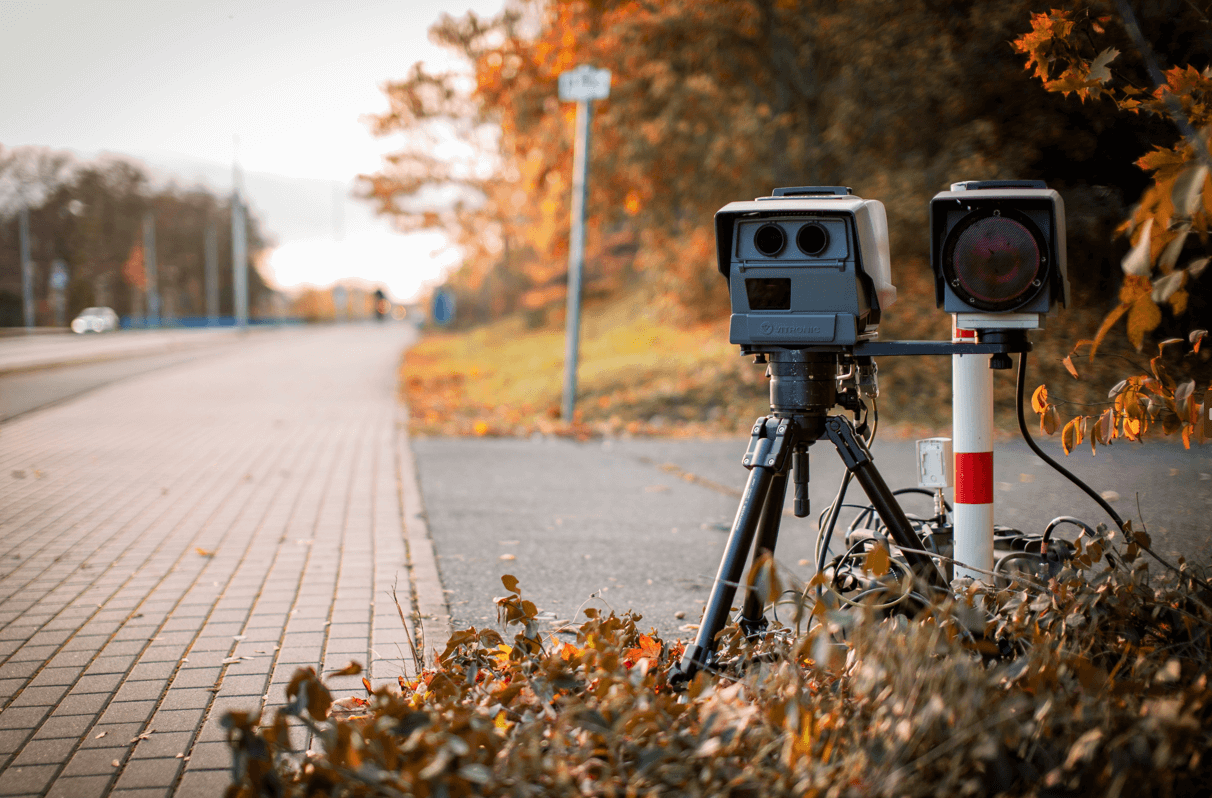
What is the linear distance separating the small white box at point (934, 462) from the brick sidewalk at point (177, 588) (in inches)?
72.2

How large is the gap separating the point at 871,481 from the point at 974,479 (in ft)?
1.51

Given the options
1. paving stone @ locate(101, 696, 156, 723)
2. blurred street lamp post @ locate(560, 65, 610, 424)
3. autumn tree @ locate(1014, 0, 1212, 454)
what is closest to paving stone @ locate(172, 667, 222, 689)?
paving stone @ locate(101, 696, 156, 723)

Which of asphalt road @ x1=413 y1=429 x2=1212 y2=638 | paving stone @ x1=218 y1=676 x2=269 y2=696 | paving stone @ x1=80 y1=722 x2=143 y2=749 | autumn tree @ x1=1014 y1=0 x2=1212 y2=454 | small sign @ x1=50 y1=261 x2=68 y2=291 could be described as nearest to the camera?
autumn tree @ x1=1014 y1=0 x2=1212 y2=454

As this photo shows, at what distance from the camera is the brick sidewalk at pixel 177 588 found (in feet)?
9.20

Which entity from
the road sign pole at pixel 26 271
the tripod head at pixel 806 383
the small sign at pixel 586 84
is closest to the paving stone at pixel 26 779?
the tripod head at pixel 806 383

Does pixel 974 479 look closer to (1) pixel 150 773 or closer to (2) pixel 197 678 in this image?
(1) pixel 150 773

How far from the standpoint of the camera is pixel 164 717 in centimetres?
295

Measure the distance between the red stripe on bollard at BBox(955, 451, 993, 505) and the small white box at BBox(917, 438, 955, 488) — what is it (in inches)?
3.2

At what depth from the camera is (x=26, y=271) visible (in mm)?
40375

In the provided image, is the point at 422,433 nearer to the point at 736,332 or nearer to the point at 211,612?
the point at 211,612

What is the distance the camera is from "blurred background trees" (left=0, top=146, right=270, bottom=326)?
35.2 metres

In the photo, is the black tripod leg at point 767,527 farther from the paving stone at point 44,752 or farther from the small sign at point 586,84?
the small sign at point 586,84

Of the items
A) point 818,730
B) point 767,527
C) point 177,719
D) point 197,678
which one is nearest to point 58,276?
point 197,678

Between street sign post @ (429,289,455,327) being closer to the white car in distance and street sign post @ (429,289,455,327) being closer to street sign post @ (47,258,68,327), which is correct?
street sign post @ (47,258,68,327)
